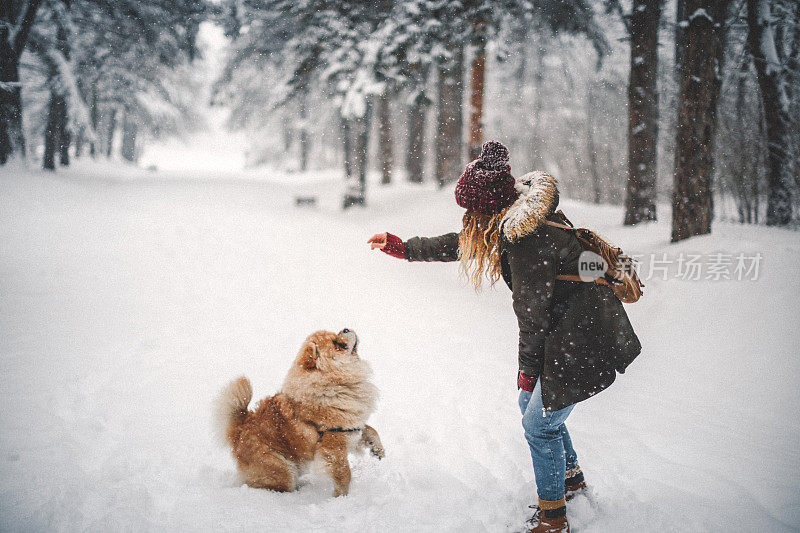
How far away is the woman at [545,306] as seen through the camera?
2064 millimetres

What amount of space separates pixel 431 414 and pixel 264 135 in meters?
29.8

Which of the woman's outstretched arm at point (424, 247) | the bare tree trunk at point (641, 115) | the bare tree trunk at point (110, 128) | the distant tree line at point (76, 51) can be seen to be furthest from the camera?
the bare tree trunk at point (110, 128)

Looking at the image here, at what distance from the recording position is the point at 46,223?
8.43 metres

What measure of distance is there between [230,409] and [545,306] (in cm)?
223

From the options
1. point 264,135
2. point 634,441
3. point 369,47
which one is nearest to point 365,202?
point 369,47

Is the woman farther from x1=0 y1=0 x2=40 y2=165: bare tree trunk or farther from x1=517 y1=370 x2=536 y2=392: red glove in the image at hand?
x1=0 y1=0 x2=40 y2=165: bare tree trunk

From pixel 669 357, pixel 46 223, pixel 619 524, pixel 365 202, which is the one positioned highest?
pixel 365 202

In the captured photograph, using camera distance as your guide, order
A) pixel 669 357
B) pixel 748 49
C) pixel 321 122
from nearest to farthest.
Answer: pixel 669 357, pixel 748 49, pixel 321 122

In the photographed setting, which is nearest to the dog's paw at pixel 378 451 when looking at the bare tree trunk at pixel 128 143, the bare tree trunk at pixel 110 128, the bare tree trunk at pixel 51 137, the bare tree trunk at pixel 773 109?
the bare tree trunk at pixel 773 109

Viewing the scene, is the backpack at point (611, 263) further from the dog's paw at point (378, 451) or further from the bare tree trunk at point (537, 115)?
the bare tree trunk at point (537, 115)

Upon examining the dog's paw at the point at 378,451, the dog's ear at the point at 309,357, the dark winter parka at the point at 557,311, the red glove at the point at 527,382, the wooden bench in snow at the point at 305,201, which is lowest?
the dog's paw at the point at 378,451

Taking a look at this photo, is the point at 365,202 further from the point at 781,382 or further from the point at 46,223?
the point at 781,382

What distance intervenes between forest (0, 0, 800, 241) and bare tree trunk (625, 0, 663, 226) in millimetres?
26

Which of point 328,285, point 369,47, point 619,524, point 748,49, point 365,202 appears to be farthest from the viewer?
point 365,202
